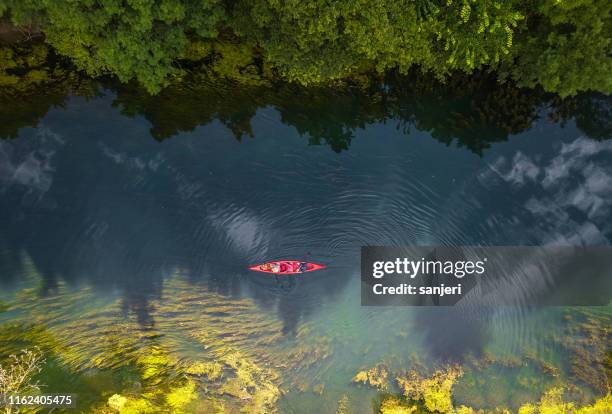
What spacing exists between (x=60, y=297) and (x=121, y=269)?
234 cm

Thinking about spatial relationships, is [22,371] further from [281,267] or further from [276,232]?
[276,232]

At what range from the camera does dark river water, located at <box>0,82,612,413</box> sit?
49.6ft

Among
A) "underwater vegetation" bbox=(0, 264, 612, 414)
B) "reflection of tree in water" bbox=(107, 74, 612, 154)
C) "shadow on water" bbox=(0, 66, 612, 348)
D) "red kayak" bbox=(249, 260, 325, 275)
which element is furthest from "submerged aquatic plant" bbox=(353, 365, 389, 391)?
"reflection of tree in water" bbox=(107, 74, 612, 154)

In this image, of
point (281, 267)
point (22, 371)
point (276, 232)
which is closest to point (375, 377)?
point (281, 267)

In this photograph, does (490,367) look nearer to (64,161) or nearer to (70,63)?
(64,161)

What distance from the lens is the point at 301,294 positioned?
15516 millimetres

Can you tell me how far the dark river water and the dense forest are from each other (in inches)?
110

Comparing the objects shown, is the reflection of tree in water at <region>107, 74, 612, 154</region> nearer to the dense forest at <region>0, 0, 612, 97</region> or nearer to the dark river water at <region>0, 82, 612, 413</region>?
the dark river water at <region>0, 82, 612, 413</region>

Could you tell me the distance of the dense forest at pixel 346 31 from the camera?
11594 millimetres

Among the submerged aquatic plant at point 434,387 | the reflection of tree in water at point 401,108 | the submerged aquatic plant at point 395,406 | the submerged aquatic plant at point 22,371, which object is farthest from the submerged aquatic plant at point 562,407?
the submerged aquatic plant at point 22,371

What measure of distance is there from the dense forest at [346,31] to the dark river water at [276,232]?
2796 mm

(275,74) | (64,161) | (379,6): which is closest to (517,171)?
(379,6)

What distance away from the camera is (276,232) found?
15594mm

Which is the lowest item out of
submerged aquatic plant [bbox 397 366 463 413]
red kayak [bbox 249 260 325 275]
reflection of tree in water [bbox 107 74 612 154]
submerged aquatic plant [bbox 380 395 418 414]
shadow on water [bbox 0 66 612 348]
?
submerged aquatic plant [bbox 380 395 418 414]
